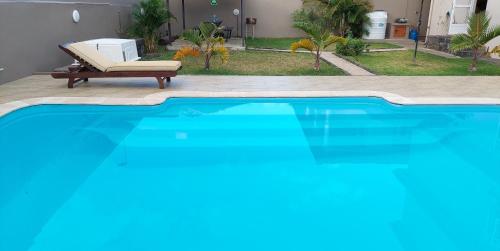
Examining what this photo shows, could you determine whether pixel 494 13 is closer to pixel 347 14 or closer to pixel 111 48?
pixel 347 14

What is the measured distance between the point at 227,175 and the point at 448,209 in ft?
8.18

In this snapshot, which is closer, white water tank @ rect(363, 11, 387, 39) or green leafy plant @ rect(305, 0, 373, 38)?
green leafy plant @ rect(305, 0, 373, 38)

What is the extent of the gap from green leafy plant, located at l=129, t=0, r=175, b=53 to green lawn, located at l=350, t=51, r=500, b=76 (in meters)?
6.68

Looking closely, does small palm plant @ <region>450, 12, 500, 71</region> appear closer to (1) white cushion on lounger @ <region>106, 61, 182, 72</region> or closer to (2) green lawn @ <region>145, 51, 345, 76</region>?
(2) green lawn @ <region>145, 51, 345, 76</region>

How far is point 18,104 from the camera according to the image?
6.80m

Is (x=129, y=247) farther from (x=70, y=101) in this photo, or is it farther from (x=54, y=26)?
(x=54, y=26)

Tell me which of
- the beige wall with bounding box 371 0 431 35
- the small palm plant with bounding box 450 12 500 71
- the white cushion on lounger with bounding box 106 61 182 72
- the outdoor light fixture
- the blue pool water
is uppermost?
the beige wall with bounding box 371 0 431 35

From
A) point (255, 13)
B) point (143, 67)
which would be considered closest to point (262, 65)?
point (143, 67)

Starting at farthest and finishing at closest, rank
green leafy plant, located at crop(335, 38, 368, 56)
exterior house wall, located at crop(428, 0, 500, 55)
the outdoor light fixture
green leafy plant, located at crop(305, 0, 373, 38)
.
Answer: green leafy plant, located at crop(305, 0, 373, 38) < exterior house wall, located at crop(428, 0, 500, 55) < green leafy plant, located at crop(335, 38, 368, 56) < the outdoor light fixture

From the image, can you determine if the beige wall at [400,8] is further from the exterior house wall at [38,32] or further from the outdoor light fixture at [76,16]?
the outdoor light fixture at [76,16]

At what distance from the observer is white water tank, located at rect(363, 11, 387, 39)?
19359 mm

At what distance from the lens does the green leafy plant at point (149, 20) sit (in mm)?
12922

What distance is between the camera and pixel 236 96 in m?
7.62

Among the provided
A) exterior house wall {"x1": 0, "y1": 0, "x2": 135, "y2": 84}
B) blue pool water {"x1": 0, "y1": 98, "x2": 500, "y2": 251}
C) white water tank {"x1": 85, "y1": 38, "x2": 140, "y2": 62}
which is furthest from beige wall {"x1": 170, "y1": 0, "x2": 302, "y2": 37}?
blue pool water {"x1": 0, "y1": 98, "x2": 500, "y2": 251}
